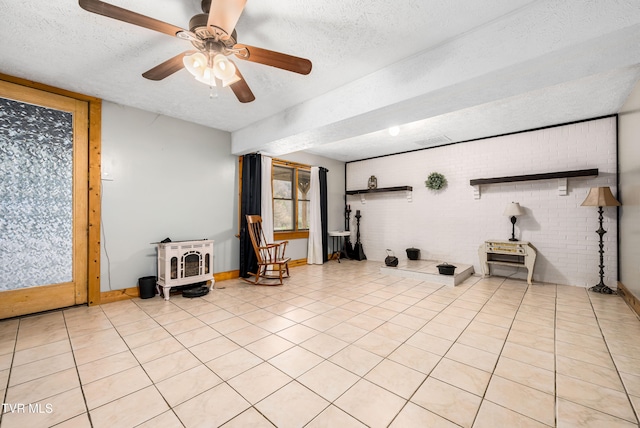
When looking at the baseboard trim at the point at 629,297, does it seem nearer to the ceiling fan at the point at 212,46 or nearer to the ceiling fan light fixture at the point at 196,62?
the ceiling fan at the point at 212,46

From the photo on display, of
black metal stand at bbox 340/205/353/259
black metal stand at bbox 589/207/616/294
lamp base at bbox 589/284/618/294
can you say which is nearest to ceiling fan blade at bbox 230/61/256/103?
black metal stand at bbox 340/205/353/259

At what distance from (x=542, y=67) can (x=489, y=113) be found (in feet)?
6.72

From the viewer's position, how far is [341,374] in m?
1.90

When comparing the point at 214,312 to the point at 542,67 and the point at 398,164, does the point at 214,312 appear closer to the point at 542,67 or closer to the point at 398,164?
the point at 542,67

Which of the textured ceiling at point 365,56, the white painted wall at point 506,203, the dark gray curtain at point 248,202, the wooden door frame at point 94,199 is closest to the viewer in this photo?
the textured ceiling at point 365,56

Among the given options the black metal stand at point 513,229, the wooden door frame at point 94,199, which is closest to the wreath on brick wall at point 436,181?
the black metal stand at point 513,229

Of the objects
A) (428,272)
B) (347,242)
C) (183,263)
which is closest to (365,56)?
(183,263)

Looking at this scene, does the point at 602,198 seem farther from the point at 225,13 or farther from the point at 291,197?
the point at 291,197

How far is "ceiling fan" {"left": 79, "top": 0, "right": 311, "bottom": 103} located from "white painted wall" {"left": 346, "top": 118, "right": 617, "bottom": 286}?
451 cm

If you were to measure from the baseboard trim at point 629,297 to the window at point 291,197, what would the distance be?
16.9 feet

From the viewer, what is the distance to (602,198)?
3676mm

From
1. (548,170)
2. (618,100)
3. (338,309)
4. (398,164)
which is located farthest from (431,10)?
(398,164)

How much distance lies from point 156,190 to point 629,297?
6.47 meters

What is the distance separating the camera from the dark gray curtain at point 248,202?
191 inches
